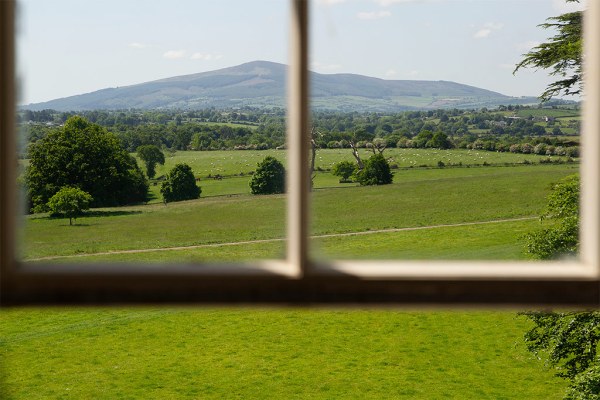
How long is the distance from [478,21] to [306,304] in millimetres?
21530

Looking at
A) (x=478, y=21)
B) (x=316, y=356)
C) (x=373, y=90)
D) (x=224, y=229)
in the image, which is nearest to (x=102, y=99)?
(x=224, y=229)

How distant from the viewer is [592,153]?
0.71 meters

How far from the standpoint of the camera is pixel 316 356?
1353 centimetres

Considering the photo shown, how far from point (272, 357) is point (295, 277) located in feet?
43.0

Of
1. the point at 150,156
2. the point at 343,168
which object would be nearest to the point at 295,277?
the point at 150,156

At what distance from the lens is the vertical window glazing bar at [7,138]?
0.70 meters

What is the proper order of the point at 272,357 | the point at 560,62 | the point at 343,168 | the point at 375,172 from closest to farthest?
the point at 560,62, the point at 343,168, the point at 272,357, the point at 375,172

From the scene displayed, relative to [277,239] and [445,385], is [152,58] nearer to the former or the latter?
[277,239]

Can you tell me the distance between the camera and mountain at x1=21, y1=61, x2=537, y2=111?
13366 millimetres

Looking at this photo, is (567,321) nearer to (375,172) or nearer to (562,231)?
(562,231)

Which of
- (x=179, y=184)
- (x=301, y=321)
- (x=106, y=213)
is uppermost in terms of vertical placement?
(x=179, y=184)

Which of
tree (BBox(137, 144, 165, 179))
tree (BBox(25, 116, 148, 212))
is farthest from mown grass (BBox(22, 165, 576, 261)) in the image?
tree (BBox(25, 116, 148, 212))

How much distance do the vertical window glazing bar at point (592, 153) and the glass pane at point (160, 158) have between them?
23.8 feet

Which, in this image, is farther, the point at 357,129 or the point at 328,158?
the point at 328,158
